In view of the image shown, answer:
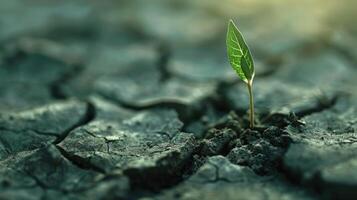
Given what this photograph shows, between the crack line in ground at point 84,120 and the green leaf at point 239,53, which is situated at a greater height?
A: the green leaf at point 239,53

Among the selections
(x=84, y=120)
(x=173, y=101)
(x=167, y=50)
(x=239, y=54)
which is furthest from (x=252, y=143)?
(x=167, y=50)

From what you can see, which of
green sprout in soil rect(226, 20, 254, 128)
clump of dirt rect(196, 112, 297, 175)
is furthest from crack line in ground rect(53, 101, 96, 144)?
green sprout in soil rect(226, 20, 254, 128)

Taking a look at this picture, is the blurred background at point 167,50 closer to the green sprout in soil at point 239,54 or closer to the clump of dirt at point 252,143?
the clump of dirt at point 252,143

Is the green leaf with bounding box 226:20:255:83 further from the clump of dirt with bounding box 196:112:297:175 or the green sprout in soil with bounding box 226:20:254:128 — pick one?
the clump of dirt with bounding box 196:112:297:175

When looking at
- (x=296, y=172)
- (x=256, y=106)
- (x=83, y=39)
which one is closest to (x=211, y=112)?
(x=256, y=106)

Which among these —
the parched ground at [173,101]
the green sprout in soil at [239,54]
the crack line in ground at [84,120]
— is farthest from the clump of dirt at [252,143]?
the crack line in ground at [84,120]

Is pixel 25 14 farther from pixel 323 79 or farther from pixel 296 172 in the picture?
pixel 296 172
